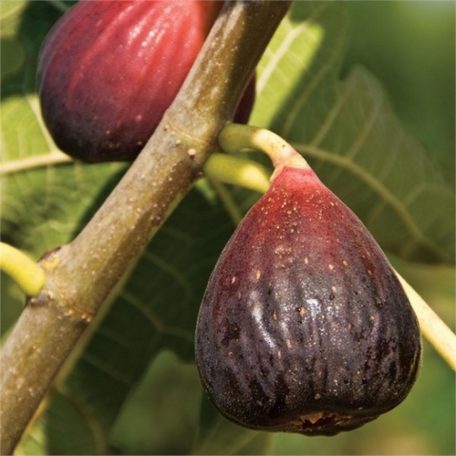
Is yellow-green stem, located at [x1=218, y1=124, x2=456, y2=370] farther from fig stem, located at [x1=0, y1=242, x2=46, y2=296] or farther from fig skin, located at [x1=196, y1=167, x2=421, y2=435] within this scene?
fig stem, located at [x1=0, y1=242, x2=46, y2=296]

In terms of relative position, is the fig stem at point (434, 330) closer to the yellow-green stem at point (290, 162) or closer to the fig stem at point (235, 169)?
the yellow-green stem at point (290, 162)

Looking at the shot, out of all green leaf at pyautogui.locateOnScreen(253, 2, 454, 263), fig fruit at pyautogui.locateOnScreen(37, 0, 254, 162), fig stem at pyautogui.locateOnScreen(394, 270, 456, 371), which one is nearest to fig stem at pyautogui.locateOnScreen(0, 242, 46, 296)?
fig fruit at pyautogui.locateOnScreen(37, 0, 254, 162)

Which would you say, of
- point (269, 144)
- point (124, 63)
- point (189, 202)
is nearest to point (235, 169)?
point (269, 144)

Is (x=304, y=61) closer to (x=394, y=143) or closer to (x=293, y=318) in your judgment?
(x=394, y=143)

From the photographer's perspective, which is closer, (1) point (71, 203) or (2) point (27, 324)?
(2) point (27, 324)

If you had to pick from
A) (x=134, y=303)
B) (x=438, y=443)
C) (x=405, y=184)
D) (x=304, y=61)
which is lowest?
(x=438, y=443)

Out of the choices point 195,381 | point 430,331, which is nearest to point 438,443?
point 195,381

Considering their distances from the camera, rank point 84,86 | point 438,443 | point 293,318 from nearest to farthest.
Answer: point 293,318
point 84,86
point 438,443
